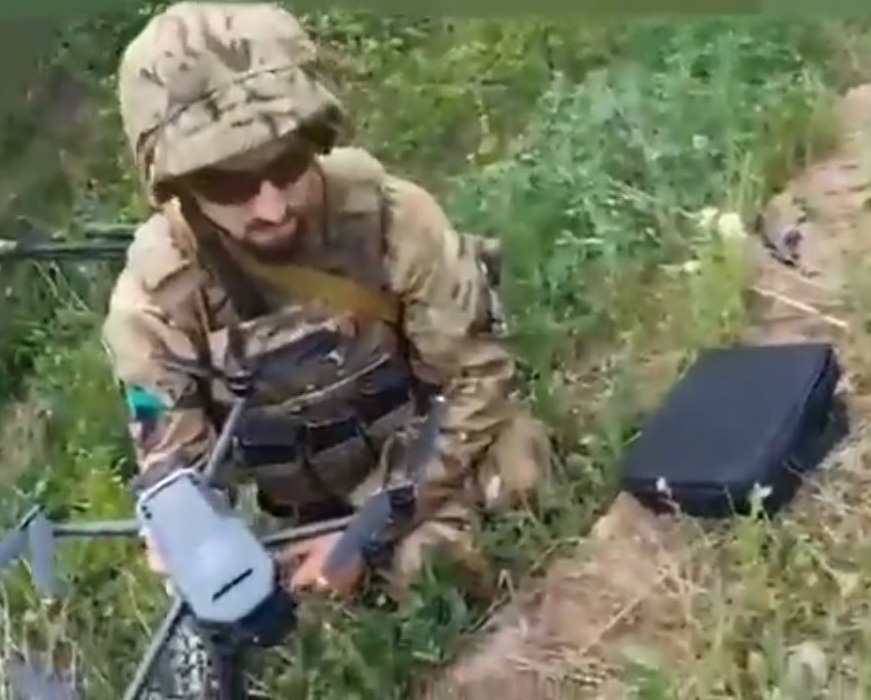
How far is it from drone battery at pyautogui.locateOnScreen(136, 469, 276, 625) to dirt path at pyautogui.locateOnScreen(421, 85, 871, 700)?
90 mm

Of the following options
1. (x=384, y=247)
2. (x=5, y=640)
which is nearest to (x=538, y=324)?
(x=384, y=247)

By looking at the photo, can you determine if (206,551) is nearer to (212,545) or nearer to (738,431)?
(212,545)

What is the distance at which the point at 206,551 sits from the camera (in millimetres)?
690

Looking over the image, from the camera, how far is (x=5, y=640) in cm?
79

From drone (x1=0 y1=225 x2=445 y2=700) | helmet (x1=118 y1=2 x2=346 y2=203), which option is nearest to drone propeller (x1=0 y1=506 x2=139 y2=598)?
drone (x1=0 y1=225 x2=445 y2=700)

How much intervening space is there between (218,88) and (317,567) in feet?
0.48

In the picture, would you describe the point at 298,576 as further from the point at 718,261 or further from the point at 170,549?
the point at 718,261

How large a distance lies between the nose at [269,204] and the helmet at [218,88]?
2 centimetres

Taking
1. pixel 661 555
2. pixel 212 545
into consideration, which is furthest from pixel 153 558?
pixel 661 555

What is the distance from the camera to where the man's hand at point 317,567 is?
0.75 m

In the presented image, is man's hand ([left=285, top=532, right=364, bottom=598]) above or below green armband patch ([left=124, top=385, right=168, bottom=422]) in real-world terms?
below

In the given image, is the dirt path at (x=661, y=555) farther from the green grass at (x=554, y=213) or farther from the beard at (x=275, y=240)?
the beard at (x=275, y=240)

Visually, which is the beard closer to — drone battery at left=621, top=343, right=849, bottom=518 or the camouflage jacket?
the camouflage jacket

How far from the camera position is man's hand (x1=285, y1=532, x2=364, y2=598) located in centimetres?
A: 75
